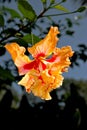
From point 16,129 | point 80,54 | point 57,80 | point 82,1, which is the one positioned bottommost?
point 82,1

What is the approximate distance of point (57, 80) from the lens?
125cm

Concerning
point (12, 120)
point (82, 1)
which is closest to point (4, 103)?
point (12, 120)

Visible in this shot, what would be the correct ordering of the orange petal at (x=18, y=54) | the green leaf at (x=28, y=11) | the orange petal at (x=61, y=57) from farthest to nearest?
the green leaf at (x=28, y=11) < the orange petal at (x=61, y=57) < the orange petal at (x=18, y=54)

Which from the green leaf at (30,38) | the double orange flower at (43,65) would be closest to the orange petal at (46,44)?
the double orange flower at (43,65)

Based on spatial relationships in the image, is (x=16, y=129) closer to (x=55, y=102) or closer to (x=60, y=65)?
(x=55, y=102)

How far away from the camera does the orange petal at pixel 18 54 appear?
3.76 feet

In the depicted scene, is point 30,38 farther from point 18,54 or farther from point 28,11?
point 18,54

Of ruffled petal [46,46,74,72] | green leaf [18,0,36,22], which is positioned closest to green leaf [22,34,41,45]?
green leaf [18,0,36,22]

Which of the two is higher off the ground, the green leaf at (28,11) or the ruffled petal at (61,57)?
the green leaf at (28,11)

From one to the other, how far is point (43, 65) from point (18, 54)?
0.36 feet

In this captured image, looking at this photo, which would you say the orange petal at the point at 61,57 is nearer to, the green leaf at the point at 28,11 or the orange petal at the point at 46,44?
the orange petal at the point at 46,44

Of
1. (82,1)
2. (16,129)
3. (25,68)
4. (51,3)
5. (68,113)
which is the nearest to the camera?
(25,68)

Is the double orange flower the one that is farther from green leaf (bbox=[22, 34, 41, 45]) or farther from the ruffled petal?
green leaf (bbox=[22, 34, 41, 45])

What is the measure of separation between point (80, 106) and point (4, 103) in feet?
3.92
